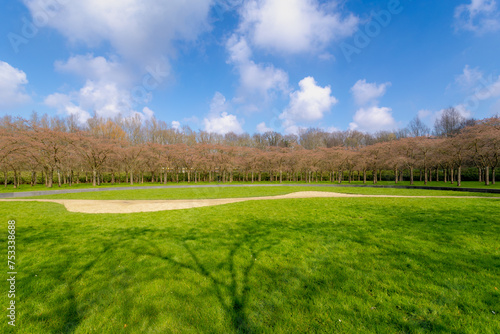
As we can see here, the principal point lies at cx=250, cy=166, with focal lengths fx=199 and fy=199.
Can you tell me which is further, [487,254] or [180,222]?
[180,222]

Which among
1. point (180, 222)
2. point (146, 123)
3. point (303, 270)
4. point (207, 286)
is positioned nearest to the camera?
point (207, 286)

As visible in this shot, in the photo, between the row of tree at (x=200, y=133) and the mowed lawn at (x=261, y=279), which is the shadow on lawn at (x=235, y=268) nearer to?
the mowed lawn at (x=261, y=279)

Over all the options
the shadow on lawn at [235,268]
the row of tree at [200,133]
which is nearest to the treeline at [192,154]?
the row of tree at [200,133]

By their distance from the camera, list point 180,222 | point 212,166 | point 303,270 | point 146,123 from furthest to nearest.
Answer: point 146,123 → point 212,166 → point 180,222 → point 303,270

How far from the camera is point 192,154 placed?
50500mm

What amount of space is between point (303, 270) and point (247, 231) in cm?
317

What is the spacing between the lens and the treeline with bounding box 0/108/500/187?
104 ft

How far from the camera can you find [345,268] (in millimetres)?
4605

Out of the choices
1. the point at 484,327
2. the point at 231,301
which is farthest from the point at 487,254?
the point at 231,301

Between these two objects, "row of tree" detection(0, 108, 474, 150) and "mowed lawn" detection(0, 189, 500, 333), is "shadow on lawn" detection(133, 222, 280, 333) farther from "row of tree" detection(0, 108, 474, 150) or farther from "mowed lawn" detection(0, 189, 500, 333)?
"row of tree" detection(0, 108, 474, 150)

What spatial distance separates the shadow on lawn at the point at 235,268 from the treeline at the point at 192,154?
3996cm

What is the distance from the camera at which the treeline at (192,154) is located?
1243 inches

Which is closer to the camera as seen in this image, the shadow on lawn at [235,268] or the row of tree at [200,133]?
the shadow on lawn at [235,268]

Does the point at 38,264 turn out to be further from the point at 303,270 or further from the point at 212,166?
the point at 212,166
